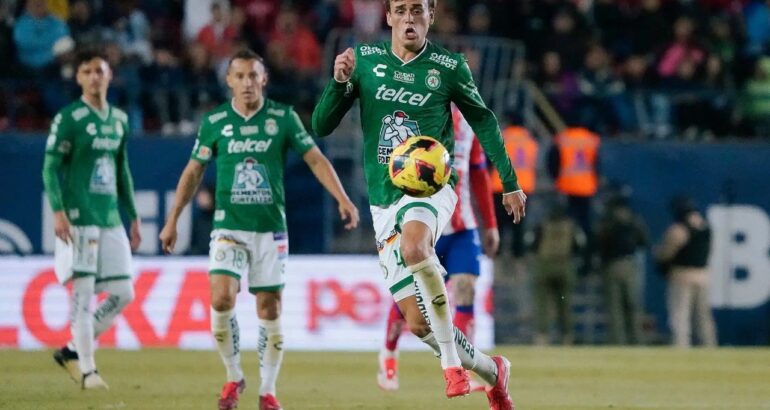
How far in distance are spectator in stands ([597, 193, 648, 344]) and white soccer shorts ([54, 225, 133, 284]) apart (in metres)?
9.43

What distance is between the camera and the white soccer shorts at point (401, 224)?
8719 mm

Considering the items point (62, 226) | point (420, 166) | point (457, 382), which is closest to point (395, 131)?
point (420, 166)

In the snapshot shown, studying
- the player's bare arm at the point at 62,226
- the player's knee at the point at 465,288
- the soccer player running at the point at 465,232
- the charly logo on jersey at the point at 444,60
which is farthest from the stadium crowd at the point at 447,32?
the charly logo on jersey at the point at 444,60

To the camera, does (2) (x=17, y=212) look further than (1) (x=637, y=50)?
No

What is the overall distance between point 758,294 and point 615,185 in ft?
8.79

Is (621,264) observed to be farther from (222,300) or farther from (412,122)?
(412,122)

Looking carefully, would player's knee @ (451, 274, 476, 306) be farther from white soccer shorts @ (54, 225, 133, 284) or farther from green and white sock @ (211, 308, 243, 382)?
white soccer shorts @ (54, 225, 133, 284)

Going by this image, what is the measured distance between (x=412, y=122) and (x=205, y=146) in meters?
2.33

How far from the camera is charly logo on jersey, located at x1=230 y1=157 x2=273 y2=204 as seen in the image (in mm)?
10656

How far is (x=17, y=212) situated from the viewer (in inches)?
794

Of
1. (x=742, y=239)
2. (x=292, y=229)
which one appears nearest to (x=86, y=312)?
(x=292, y=229)

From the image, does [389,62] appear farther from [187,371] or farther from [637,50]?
[637,50]

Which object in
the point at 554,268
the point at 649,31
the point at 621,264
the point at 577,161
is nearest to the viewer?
the point at 554,268

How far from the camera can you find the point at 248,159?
35.1 ft
